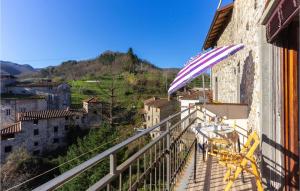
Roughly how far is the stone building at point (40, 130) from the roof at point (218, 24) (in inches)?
884

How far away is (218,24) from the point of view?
9.64 metres

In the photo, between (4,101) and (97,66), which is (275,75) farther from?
(97,66)

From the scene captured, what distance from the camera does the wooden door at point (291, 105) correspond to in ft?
9.02

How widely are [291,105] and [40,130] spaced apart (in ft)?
98.0

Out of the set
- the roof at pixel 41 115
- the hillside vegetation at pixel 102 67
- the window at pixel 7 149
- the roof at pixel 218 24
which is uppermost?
the hillside vegetation at pixel 102 67

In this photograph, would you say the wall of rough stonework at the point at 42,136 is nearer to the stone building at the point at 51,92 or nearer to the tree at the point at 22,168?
the tree at the point at 22,168

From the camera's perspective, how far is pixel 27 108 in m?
34.2

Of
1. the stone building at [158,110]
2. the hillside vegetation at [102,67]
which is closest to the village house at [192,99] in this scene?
the stone building at [158,110]

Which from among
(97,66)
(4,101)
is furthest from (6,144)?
(97,66)

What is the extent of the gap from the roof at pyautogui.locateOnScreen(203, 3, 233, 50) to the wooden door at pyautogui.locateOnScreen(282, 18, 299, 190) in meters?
5.37

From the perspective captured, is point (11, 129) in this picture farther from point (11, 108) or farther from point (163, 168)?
point (163, 168)

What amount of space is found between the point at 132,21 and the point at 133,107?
48.6ft

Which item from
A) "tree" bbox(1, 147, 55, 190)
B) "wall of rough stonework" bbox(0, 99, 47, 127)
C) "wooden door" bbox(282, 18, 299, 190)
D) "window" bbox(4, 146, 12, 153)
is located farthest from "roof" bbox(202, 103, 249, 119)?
"wall of rough stonework" bbox(0, 99, 47, 127)

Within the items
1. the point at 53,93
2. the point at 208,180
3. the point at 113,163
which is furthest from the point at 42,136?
the point at 113,163
